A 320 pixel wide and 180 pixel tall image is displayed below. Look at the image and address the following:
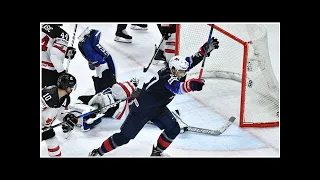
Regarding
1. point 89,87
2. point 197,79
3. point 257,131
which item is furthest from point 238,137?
point 89,87

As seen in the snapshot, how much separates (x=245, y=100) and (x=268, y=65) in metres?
0.25

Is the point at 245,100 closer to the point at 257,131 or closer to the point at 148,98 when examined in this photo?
the point at 257,131

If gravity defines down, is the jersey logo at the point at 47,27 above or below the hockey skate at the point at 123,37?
above

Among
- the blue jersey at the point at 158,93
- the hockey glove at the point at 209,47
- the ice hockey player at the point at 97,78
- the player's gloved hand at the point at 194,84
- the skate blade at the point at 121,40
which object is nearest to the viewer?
the player's gloved hand at the point at 194,84

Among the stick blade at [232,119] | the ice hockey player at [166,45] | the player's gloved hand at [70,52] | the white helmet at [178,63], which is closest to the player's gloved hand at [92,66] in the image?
the player's gloved hand at [70,52]

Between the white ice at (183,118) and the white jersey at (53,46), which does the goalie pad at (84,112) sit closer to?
the white ice at (183,118)

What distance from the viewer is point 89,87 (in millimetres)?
5996

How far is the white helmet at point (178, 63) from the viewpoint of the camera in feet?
18.8

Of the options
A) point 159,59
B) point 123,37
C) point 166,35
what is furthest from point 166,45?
point 123,37

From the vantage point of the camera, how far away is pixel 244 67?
6113 mm

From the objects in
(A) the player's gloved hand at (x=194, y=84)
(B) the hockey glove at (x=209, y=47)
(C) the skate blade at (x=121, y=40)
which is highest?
(C) the skate blade at (x=121, y=40)

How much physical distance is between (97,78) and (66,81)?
0.26 meters

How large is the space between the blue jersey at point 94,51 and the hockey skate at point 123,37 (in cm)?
11

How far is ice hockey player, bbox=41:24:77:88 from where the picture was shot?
5.94 m
